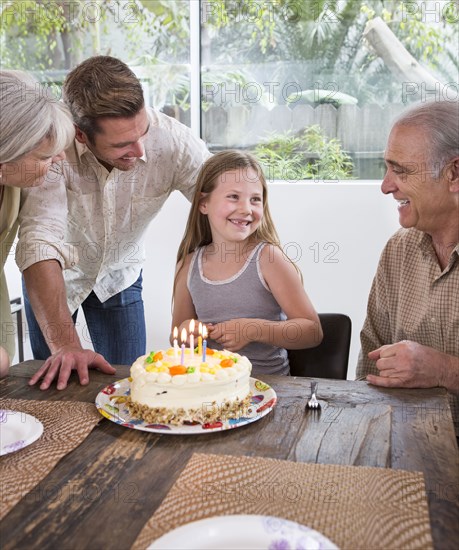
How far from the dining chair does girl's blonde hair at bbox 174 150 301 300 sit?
0.33 meters

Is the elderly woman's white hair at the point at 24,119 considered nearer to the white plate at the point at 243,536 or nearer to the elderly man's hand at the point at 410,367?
the elderly man's hand at the point at 410,367

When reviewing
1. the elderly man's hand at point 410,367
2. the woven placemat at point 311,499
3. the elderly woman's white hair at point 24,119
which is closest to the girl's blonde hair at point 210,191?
the elderly woman's white hair at point 24,119

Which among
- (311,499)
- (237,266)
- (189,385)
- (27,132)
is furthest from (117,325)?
(311,499)

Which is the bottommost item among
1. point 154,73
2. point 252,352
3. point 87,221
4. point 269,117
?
point 252,352

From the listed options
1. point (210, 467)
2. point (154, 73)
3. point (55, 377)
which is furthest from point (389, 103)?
point (210, 467)

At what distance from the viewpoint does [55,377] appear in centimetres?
167

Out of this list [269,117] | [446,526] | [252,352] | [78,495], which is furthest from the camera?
[269,117]

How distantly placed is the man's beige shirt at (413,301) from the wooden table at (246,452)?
0.31m

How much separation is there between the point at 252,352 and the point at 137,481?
42.1 inches

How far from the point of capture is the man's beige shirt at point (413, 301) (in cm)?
182

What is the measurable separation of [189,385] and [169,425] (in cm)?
9

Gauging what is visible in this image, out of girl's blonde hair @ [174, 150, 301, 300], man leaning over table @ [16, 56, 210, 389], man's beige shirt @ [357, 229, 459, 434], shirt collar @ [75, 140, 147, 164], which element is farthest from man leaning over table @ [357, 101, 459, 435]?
shirt collar @ [75, 140, 147, 164]

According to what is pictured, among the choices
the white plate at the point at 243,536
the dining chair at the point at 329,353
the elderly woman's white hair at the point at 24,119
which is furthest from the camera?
the dining chair at the point at 329,353

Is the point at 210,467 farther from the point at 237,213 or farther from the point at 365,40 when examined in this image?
the point at 365,40
